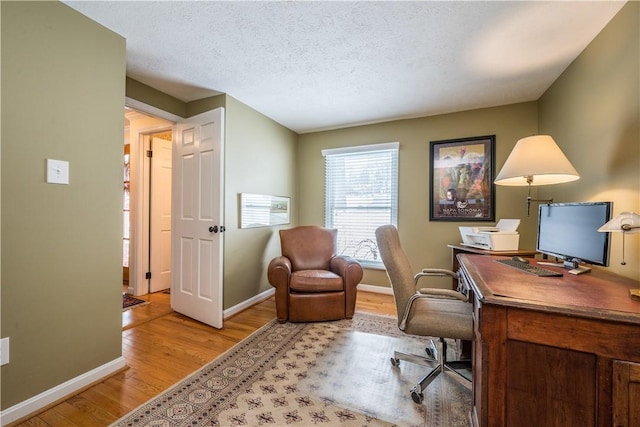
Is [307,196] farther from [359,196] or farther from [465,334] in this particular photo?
[465,334]

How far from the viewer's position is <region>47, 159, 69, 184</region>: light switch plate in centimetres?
149

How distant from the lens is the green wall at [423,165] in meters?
2.94

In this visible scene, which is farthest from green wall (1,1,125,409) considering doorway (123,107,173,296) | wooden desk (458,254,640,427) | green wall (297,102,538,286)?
green wall (297,102,538,286)

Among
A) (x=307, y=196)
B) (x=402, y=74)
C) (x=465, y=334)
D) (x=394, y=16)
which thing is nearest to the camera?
(x=465, y=334)

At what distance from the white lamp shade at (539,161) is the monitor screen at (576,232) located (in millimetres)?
219

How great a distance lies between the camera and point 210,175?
2576 mm

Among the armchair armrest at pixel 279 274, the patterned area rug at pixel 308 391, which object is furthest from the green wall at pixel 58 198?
the armchair armrest at pixel 279 274

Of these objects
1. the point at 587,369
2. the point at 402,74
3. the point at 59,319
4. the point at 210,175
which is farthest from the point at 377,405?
the point at 402,74

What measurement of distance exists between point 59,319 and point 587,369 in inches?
104

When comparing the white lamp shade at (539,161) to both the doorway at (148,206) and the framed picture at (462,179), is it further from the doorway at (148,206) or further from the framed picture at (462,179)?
the doorway at (148,206)

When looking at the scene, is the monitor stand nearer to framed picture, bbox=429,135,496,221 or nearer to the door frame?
framed picture, bbox=429,135,496,221

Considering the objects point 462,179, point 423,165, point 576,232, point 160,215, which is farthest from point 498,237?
point 160,215

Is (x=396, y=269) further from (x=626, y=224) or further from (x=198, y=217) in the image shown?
(x=198, y=217)

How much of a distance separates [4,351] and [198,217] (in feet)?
5.08
